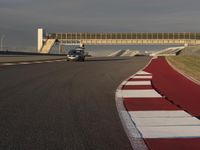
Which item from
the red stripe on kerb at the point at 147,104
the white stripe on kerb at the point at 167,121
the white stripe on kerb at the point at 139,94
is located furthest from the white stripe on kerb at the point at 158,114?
the white stripe on kerb at the point at 139,94

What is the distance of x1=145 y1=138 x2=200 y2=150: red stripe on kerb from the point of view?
709cm

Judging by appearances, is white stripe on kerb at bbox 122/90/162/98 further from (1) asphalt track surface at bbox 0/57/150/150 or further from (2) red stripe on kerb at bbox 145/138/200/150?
(2) red stripe on kerb at bbox 145/138/200/150

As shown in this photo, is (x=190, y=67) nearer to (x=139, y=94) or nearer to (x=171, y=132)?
(x=139, y=94)

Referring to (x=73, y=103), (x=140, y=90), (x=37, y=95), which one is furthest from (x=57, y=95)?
(x=140, y=90)

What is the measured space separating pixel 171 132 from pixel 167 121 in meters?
1.09

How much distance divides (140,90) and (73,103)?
419cm

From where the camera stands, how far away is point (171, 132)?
8250 millimetres

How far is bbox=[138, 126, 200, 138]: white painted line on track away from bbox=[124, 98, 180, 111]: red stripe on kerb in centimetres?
242

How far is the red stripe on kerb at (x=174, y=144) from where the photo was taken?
7090 millimetres

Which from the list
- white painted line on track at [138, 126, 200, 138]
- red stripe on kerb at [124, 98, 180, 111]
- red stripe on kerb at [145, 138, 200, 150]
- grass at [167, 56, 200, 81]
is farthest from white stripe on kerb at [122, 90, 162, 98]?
grass at [167, 56, 200, 81]

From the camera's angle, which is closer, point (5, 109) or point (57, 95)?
point (5, 109)

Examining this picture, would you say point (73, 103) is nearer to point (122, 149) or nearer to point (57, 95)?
point (57, 95)

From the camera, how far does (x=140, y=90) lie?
619 inches

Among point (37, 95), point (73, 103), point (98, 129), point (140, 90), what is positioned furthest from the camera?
point (140, 90)
